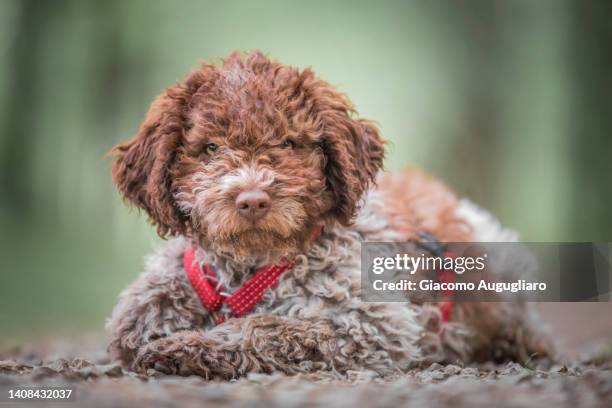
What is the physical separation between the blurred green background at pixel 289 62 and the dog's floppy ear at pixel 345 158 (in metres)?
3.19

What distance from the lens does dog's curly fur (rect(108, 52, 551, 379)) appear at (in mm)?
3383

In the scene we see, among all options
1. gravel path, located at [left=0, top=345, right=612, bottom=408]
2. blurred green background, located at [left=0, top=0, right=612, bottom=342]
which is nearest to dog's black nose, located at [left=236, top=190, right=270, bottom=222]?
gravel path, located at [left=0, top=345, right=612, bottom=408]

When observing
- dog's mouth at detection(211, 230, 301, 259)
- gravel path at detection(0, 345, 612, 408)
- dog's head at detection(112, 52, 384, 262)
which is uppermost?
dog's head at detection(112, 52, 384, 262)

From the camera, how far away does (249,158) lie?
3484 mm

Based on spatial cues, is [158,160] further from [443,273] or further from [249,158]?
[443,273]

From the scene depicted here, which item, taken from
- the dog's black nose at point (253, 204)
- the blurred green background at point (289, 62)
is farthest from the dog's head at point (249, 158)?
the blurred green background at point (289, 62)

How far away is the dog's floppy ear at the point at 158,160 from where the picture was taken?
3705mm

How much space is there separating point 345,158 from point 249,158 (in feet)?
1.81

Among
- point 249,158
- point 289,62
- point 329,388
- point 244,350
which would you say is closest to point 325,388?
point 329,388

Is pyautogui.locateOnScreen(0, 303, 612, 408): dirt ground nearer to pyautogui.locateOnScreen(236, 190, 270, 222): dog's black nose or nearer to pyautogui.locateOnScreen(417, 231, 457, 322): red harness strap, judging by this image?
pyautogui.locateOnScreen(417, 231, 457, 322): red harness strap

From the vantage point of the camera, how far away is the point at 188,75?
3883 millimetres

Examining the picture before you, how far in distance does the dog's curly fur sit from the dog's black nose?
39 millimetres

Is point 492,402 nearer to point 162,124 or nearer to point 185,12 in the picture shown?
point 162,124

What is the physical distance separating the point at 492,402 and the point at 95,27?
653 centimetres
